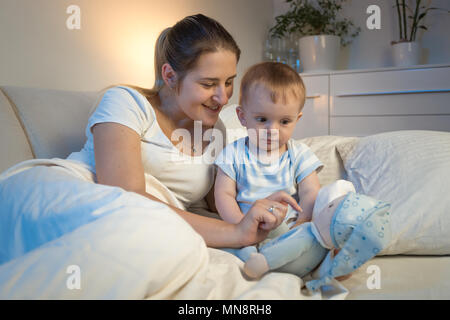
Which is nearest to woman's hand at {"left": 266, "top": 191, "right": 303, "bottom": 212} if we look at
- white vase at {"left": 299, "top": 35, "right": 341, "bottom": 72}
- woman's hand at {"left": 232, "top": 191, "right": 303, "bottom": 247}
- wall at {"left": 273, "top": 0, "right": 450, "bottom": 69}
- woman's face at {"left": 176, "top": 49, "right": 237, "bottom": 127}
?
woman's hand at {"left": 232, "top": 191, "right": 303, "bottom": 247}

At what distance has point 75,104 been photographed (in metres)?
1.26

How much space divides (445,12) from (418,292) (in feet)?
9.85

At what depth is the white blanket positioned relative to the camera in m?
0.52

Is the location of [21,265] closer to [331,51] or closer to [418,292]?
[418,292]

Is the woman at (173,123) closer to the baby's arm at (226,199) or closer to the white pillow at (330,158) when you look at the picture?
the baby's arm at (226,199)

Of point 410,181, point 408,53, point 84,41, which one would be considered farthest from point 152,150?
point 408,53

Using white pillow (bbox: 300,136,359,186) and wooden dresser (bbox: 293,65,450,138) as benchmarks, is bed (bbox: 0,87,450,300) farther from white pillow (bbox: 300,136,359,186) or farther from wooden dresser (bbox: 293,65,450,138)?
wooden dresser (bbox: 293,65,450,138)

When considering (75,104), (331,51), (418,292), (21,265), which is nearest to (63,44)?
(75,104)

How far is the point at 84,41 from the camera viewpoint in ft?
5.37

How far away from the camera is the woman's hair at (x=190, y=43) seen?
1109 millimetres

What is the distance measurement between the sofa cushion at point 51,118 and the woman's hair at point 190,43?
23cm

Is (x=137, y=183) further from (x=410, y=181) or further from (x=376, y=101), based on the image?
(x=376, y=101)

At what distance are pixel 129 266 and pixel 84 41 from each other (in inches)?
52.9

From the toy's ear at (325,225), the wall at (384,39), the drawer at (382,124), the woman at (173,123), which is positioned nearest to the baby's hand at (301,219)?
the woman at (173,123)
